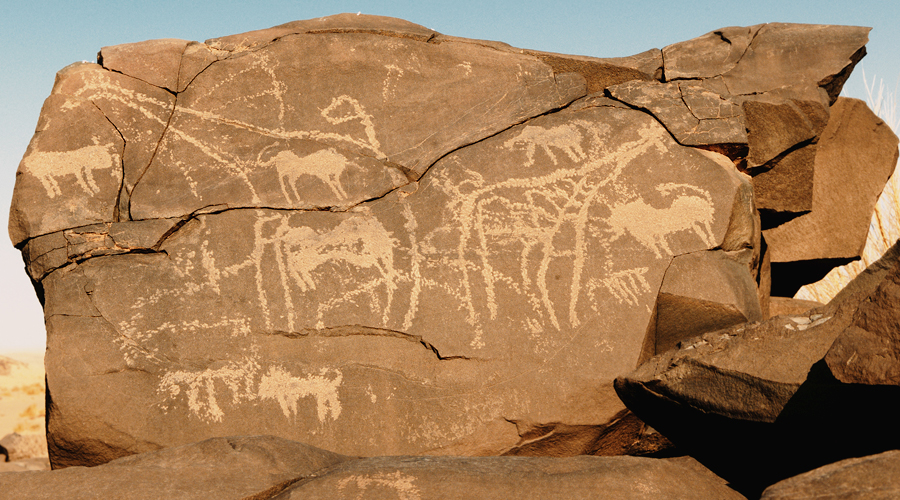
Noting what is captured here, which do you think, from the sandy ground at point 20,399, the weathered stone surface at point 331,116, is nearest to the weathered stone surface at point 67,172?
the weathered stone surface at point 331,116

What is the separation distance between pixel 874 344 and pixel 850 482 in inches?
11.1

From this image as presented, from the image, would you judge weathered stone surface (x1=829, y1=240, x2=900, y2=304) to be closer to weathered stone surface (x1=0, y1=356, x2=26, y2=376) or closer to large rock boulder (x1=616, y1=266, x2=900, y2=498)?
large rock boulder (x1=616, y1=266, x2=900, y2=498)

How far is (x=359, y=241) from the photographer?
8.95 feet

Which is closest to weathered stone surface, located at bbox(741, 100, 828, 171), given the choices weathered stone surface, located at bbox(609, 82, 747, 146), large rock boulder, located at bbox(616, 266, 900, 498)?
weathered stone surface, located at bbox(609, 82, 747, 146)

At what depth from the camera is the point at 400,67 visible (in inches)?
119

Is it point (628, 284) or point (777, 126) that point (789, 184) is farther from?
point (628, 284)

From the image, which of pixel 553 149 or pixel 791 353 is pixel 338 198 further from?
pixel 791 353

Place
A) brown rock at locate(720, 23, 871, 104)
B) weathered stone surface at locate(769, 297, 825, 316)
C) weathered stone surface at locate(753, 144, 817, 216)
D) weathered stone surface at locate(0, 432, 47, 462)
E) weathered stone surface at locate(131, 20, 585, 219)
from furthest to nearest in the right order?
weathered stone surface at locate(0, 432, 47, 462), weathered stone surface at locate(769, 297, 825, 316), weathered stone surface at locate(753, 144, 817, 216), brown rock at locate(720, 23, 871, 104), weathered stone surface at locate(131, 20, 585, 219)

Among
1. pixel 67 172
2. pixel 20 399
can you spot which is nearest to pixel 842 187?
pixel 67 172

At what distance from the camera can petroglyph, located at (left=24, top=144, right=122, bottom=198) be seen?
2.80 meters

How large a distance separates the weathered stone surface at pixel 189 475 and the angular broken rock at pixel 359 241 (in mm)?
513

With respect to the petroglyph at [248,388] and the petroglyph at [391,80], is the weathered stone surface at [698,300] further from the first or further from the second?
the petroglyph at [391,80]

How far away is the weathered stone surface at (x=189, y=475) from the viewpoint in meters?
1.76

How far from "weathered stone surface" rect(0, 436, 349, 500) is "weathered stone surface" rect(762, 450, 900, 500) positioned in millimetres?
1151
